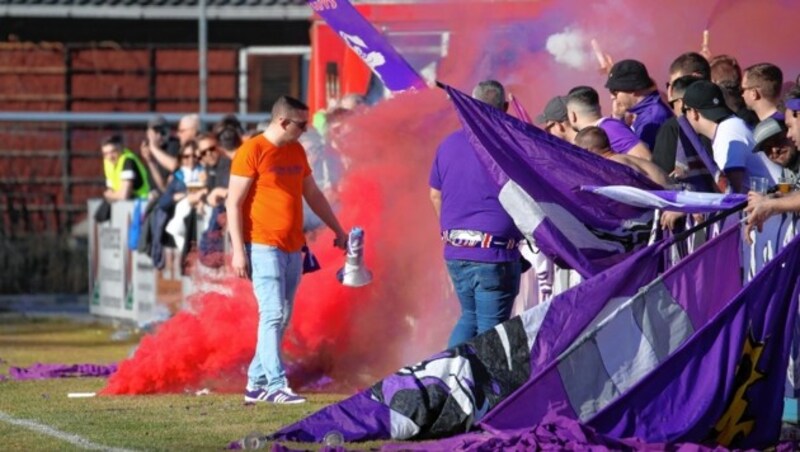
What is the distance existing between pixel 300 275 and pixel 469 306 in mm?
1437

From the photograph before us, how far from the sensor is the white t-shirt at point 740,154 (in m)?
10.2

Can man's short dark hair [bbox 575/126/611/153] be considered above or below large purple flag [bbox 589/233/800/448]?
above

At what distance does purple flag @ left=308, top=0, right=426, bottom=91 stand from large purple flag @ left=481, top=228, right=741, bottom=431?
4349 millimetres

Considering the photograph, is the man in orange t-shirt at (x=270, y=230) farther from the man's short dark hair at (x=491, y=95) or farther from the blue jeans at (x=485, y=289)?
the man's short dark hair at (x=491, y=95)

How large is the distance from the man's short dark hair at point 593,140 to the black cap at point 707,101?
0.57 m

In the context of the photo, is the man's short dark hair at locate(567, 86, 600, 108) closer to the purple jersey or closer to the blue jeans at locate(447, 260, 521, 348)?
the purple jersey

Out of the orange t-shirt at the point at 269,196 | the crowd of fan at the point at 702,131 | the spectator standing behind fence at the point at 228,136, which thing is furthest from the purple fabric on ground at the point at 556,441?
the spectator standing behind fence at the point at 228,136

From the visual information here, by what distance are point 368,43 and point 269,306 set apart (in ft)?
7.73

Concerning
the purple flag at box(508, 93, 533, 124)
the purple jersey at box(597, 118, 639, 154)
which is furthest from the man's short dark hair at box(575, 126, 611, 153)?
the purple flag at box(508, 93, 533, 124)

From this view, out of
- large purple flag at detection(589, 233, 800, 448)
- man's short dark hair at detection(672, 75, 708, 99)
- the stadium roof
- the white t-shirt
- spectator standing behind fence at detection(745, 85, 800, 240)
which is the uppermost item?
the stadium roof

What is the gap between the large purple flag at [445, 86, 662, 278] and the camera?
31.3 feet

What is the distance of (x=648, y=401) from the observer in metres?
8.88

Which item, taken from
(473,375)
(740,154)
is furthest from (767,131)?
(473,375)

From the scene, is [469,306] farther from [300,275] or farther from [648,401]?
[648,401]
